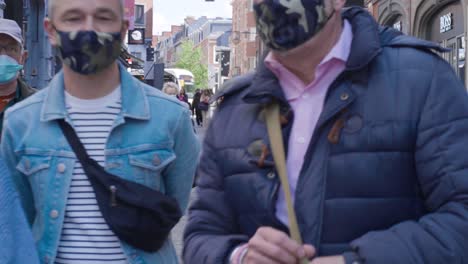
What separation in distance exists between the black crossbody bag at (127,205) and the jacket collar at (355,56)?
2.73 ft

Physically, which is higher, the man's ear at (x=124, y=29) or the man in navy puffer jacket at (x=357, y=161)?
the man's ear at (x=124, y=29)

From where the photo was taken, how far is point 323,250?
215 cm

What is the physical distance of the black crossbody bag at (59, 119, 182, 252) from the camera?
2.96 m

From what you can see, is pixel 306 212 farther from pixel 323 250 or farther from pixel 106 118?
pixel 106 118

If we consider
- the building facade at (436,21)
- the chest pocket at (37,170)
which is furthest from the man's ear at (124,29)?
the building facade at (436,21)

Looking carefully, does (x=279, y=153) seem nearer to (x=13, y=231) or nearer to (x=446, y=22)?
(x=13, y=231)

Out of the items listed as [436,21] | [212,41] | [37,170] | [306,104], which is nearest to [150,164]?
[37,170]

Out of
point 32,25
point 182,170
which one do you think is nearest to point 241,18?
point 32,25

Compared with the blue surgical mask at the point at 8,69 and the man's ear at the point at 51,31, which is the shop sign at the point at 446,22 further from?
the man's ear at the point at 51,31

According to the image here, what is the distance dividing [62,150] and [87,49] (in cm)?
36

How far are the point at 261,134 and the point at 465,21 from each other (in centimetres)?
1723

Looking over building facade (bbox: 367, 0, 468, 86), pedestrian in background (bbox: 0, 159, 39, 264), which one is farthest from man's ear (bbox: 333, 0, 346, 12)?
building facade (bbox: 367, 0, 468, 86)

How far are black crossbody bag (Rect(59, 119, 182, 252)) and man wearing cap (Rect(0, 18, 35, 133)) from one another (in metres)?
1.51

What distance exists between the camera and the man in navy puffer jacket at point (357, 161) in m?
2.04
